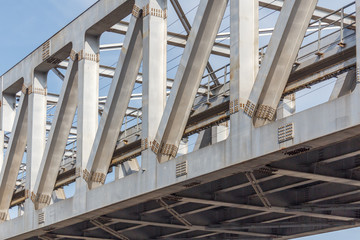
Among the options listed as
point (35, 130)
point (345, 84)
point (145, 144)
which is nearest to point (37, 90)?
point (35, 130)

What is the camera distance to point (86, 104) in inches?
1518

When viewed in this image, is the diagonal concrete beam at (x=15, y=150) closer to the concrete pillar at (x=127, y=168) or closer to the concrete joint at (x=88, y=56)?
the concrete pillar at (x=127, y=168)

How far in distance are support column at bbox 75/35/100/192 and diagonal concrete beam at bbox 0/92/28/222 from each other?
669 centimetres

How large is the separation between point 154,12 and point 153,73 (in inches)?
96.8

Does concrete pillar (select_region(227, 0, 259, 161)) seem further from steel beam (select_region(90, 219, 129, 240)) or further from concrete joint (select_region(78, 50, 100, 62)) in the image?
steel beam (select_region(90, 219, 129, 240))

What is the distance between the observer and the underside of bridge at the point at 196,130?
27234 millimetres

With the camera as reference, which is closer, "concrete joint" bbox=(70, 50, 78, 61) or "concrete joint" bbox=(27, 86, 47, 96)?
"concrete joint" bbox=(70, 50, 78, 61)

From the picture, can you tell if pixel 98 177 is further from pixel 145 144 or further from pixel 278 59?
pixel 278 59

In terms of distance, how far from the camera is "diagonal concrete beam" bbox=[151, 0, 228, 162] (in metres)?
30.6

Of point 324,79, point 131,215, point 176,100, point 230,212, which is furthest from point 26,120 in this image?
point 324,79

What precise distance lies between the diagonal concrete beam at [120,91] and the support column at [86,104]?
196 centimetres

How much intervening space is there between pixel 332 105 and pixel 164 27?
457 inches

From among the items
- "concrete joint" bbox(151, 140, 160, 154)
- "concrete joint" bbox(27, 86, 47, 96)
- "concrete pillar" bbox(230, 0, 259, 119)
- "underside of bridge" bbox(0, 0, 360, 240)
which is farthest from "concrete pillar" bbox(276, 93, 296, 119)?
"concrete joint" bbox(27, 86, 47, 96)

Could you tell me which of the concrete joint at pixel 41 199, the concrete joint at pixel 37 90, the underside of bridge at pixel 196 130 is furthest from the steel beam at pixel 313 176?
the concrete joint at pixel 37 90
